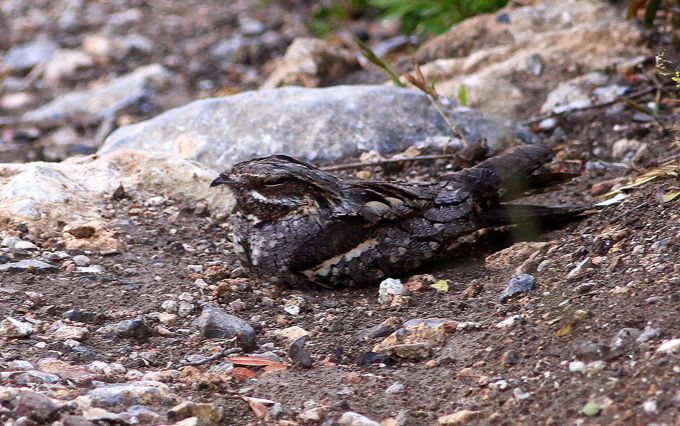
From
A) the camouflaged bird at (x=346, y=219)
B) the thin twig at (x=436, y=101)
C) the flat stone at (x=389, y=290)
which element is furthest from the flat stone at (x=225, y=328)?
the thin twig at (x=436, y=101)

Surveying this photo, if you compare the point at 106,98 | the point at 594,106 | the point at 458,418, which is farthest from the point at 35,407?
the point at 106,98

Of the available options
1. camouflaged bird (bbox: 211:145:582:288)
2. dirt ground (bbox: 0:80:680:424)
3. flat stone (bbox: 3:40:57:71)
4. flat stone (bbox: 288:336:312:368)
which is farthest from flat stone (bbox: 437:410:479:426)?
flat stone (bbox: 3:40:57:71)

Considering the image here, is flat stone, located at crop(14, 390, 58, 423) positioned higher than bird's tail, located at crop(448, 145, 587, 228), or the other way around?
flat stone, located at crop(14, 390, 58, 423)

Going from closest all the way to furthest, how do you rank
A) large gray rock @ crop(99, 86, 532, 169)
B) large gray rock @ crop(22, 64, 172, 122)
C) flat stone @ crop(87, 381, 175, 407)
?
flat stone @ crop(87, 381, 175, 407), large gray rock @ crop(99, 86, 532, 169), large gray rock @ crop(22, 64, 172, 122)

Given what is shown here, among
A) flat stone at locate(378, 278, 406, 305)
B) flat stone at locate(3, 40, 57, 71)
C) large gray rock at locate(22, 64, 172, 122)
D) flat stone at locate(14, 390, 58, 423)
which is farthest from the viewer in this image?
flat stone at locate(3, 40, 57, 71)

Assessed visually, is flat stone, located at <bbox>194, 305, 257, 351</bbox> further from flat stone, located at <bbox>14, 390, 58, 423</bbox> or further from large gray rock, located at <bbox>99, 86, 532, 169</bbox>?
large gray rock, located at <bbox>99, 86, 532, 169</bbox>

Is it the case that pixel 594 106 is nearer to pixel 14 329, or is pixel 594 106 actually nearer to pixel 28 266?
pixel 28 266

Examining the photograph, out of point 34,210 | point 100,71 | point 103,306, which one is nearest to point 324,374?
point 103,306

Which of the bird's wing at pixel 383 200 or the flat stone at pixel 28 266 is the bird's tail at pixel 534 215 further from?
the flat stone at pixel 28 266
